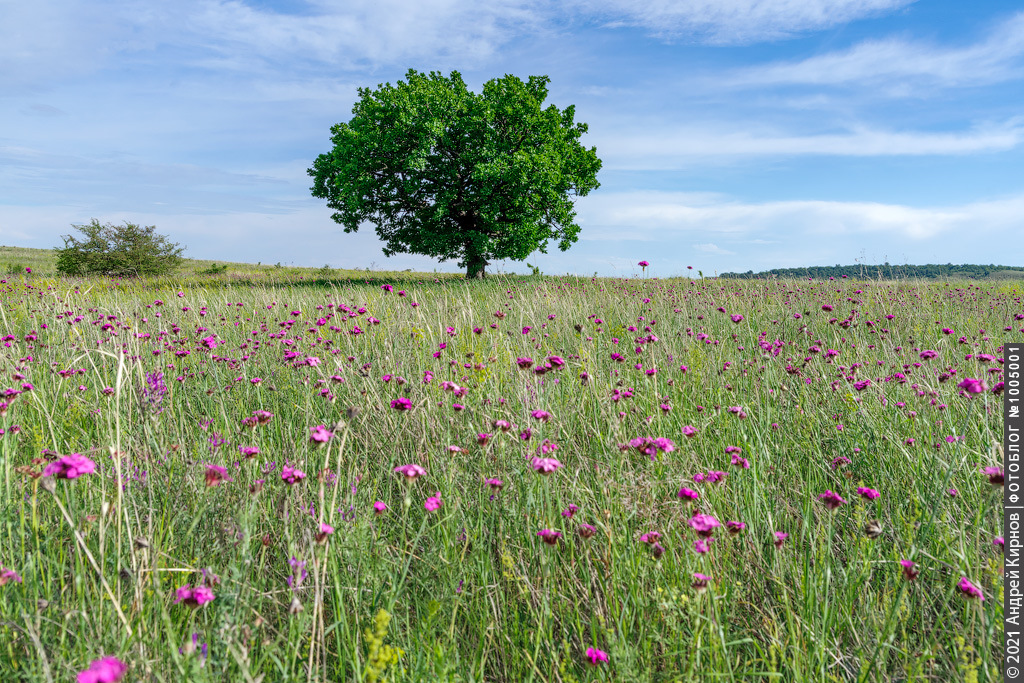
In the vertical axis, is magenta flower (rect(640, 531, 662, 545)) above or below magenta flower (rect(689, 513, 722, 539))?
below

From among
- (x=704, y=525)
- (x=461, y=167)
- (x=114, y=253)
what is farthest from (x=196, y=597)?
Answer: (x=114, y=253)

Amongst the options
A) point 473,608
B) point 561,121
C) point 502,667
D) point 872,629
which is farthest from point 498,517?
point 561,121

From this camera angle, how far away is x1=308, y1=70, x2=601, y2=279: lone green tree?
64.6 ft

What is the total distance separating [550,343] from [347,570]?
140 inches

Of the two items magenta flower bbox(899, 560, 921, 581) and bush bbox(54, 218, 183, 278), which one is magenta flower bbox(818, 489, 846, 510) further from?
bush bbox(54, 218, 183, 278)

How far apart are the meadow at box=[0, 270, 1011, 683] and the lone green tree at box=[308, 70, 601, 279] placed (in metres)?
16.9

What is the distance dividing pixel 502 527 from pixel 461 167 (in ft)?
67.6

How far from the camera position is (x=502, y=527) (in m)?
2.18

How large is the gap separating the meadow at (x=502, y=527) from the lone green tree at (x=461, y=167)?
16.9m

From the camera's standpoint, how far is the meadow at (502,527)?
1508mm

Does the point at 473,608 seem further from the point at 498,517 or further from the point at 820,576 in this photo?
the point at 820,576

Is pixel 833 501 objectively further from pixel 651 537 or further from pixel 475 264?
pixel 475 264

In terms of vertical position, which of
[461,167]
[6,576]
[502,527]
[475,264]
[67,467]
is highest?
[461,167]

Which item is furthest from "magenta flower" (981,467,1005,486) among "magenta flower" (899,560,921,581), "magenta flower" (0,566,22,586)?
"magenta flower" (0,566,22,586)
